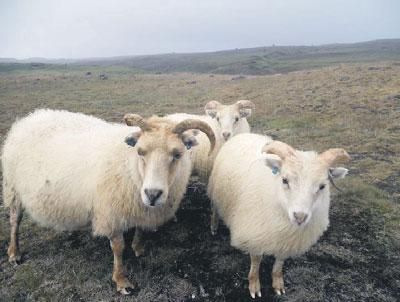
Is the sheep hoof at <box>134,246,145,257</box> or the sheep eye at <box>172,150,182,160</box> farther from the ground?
the sheep eye at <box>172,150,182,160</box>

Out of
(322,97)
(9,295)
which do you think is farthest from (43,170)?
(322,97)

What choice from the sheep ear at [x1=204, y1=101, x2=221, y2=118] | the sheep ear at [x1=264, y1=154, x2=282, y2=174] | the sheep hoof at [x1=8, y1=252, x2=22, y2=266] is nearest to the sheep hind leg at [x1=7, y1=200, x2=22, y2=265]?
the sheep hoof at [x1=8, y1=252, x2=22, y2=266]

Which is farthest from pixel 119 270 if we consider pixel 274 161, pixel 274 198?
pixel 274 161

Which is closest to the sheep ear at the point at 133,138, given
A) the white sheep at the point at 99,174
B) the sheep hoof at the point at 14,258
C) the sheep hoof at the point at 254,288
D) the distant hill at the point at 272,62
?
the white sheep at the point at 99,174

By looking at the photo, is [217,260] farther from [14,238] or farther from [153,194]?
[14,238]

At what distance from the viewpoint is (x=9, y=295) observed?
20.7ft

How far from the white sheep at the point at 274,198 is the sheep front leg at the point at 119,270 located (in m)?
2.18

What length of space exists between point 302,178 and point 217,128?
540cm

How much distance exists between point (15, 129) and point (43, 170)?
5.36 feet

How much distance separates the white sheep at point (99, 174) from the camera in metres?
5.50

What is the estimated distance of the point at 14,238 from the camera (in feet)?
24.4

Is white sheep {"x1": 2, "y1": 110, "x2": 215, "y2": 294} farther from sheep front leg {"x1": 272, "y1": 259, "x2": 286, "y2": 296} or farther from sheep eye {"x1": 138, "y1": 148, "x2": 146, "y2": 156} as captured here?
sheep front leg {"x1": 272, "y1": 259, "x2": 286, "y2": 296}

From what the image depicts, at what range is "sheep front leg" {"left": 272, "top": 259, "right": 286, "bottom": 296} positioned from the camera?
20.8ft

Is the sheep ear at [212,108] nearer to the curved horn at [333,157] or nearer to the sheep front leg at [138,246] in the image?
the sheep front leg at [138,246]
